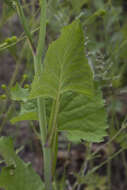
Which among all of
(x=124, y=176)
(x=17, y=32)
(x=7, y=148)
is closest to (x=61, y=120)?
(x=7, y=148)

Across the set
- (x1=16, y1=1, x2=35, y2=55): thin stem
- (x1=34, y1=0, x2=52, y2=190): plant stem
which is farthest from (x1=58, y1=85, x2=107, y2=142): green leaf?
(x1=16, y1=1, x2=35, y2=55): thin stem

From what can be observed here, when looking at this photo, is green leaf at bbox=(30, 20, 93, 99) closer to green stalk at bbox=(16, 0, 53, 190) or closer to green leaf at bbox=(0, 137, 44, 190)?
green stalk at bbox=(16, 0, 53, 190)

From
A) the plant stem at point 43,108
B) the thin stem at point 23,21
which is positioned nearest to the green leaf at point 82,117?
the plant stem at point 43,108

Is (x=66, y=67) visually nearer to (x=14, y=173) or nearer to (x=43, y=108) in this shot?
(x=43, y=108)

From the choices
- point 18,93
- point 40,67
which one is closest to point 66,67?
point 40,67

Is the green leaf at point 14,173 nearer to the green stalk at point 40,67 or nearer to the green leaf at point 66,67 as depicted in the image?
the green stalk at point 40,67
